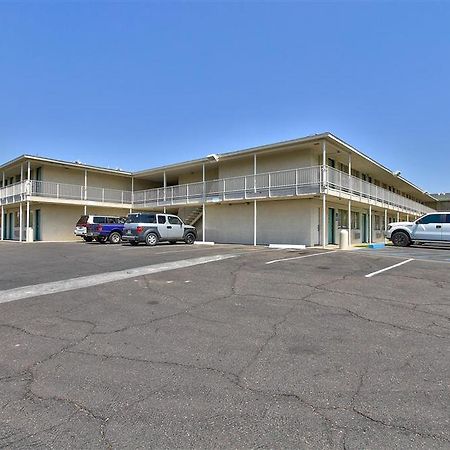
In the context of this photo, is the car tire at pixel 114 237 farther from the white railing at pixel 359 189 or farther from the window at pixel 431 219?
the window at pixel 431 219

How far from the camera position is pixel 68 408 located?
2.88 metres

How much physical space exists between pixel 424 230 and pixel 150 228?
14.8 metres

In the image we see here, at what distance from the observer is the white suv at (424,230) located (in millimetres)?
18172

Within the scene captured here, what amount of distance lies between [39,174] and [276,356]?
27745mm

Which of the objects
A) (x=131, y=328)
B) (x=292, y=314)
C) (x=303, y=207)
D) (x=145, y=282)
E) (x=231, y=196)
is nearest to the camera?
(x=131, y=328)

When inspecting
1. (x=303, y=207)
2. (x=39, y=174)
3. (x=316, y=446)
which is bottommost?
(x=316, y=446)

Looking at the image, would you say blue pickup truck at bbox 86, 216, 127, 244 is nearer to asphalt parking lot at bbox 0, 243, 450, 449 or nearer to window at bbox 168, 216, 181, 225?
window at bbox 168, 216, 181, 225

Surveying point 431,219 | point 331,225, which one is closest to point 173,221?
point 331,225

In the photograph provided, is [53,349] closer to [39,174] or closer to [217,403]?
[217,403]

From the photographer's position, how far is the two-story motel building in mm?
19719

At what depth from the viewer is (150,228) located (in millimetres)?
19234

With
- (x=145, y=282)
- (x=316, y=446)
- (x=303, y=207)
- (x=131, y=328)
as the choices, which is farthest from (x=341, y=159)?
(x=316, y=446)

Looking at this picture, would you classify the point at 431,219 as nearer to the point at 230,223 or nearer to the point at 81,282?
the point at 230,223

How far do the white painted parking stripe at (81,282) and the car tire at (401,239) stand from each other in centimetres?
1418
